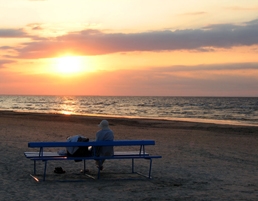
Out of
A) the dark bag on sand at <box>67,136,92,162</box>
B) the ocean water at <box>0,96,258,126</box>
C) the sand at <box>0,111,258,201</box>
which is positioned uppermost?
the dark bag on sand at <box>67,136,92,162</box>

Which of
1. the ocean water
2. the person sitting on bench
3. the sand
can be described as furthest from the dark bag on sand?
the ocean water

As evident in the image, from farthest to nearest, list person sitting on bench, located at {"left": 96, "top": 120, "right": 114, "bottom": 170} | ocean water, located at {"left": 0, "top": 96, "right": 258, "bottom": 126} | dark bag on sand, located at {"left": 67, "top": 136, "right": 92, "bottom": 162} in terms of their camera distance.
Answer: ocean water, located at {"left": 0, "top": 96, "right": 258, "bottom": 126}
person sitting on bench, located at {"left": 96, "top": 120, "right": 114, "bottom": 170}
dark bag on sand, located at {"left": 67, "top": 136, "right": 92, "bottom": 162}

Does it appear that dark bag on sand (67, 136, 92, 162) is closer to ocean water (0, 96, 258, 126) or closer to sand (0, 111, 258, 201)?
sand (0, 111, 258, 201)

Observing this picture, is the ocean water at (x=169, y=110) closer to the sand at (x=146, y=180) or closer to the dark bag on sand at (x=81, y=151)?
the sand at (x=146, y=180)

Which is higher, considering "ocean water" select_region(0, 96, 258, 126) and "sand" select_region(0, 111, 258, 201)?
"sand" select_region(0, 111, 258, 201)

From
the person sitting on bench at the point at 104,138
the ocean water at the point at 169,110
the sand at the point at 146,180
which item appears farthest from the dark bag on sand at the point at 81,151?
the ocean water at the point at 169,110

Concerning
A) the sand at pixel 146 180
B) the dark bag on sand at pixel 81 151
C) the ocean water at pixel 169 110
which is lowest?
the ocean water at pixel 169 110

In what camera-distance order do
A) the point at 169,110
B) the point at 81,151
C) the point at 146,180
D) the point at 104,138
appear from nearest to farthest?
1. the point at 81,151
2. the point at 146,180
3. the point at 104,138
4. the point at 169,110

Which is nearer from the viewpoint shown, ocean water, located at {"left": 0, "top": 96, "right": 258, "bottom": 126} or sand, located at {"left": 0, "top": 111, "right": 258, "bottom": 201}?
sand, located at {"left": 0, "top": 111, "right": 258, "bottom": 201}

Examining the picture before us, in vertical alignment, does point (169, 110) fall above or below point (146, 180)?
below

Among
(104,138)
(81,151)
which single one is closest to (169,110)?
(104,138)

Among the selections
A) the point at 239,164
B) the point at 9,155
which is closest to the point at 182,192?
the point at 239,164

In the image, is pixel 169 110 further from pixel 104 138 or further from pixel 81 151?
pixel 81 151

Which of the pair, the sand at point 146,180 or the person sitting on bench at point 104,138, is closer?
the sand at point 146,180
